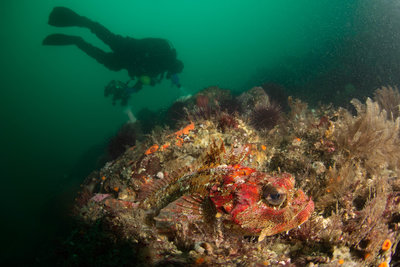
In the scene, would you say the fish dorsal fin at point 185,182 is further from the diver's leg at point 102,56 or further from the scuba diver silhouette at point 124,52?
the diver's leg at point 102,56

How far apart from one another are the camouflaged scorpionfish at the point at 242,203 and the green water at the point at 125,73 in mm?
7176

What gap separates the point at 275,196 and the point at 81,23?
19.2 m

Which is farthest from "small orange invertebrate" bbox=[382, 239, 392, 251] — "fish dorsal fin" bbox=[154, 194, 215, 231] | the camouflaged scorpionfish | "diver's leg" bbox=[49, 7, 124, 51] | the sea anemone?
"diver's leg" bbox=[49, 7, 124, 51]

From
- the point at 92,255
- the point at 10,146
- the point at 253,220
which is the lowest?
the point at 10,146

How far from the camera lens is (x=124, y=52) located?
48.0 feet

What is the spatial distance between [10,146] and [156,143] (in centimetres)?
9207

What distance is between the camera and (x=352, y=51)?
59.6 feet

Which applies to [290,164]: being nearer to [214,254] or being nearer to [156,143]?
[214,254]

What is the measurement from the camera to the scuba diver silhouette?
14445mm

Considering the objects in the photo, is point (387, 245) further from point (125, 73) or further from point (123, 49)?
point (125, 73)

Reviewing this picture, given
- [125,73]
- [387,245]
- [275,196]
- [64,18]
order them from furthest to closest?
1. [125,73]
2. [64,18]
3. [387,245]
4. [275,196]

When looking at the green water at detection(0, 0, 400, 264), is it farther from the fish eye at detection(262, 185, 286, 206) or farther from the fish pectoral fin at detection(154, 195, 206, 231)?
the fish eye at detection(262, 185, 286, 206)

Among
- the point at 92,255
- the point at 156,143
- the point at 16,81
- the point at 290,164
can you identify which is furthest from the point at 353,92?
the point at 16,81

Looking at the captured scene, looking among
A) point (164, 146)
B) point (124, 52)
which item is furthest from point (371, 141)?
point (124, 52)
